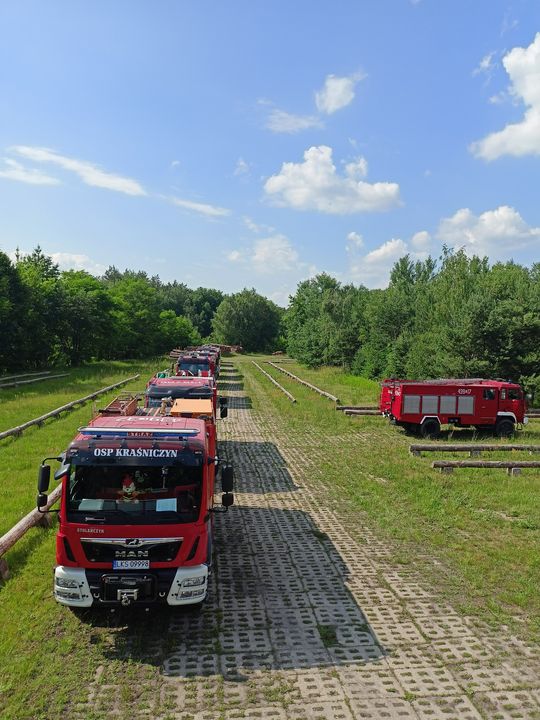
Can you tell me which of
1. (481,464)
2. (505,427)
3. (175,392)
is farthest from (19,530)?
(505,427)

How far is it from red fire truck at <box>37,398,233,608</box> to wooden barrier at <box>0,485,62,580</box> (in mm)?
1841

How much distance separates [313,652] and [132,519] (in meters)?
2.79

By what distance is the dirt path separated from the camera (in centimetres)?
593

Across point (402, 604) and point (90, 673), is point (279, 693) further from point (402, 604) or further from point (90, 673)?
point (402, 604)

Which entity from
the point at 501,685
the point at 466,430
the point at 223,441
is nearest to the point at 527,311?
the point at 466,430

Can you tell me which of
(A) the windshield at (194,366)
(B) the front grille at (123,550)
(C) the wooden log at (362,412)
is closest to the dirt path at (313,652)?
(B) the front grille at (123,550)

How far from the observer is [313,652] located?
6941 mm

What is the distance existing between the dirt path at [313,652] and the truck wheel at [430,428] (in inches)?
495

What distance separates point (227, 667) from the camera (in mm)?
6602

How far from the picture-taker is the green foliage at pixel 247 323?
374ft

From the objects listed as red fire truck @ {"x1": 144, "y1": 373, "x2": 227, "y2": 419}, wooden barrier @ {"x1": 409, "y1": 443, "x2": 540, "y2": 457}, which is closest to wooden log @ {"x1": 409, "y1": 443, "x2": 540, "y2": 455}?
wooden barrier @ {"x1": 409, "y1": 443, "x2": 540, "y2": 457}

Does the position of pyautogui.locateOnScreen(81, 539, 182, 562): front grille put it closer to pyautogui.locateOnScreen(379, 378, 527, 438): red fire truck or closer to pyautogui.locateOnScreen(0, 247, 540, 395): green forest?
pyautogui.locateOnScreen(379, 378, 527, 438): red fire truck

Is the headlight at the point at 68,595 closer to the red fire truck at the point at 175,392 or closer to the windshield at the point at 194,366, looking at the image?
the red fire truck at the point at 175,392

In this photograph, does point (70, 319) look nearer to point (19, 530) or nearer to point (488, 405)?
point (488, 405)
